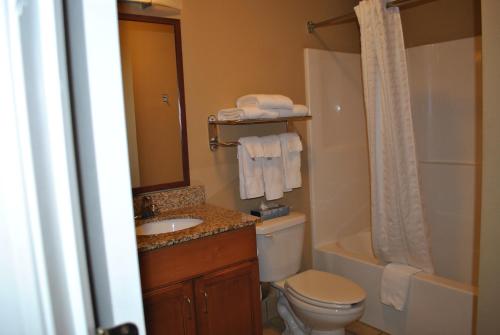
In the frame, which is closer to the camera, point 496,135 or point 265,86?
point 496,135

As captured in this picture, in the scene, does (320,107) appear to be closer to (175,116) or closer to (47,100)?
(175,116)

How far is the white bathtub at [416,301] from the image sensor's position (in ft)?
6.41

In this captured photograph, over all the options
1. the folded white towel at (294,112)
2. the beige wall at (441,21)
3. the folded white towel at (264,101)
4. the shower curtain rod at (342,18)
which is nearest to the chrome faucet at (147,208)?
the folded white towel at (264,101)

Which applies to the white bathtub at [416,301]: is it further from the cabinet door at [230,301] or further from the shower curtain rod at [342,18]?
the shower curtain rod at [342,18]

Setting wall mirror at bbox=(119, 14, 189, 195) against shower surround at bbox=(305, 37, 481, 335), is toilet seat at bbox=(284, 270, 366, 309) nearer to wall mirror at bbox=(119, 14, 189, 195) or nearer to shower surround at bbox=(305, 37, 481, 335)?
shower surround at bbox=(305, 37, 481, 335)

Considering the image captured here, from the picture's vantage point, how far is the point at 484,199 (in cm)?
139

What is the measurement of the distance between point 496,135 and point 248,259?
47.9 inches

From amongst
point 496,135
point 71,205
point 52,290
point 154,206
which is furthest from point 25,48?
point 154,206

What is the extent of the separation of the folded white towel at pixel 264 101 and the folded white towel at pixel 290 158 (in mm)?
220

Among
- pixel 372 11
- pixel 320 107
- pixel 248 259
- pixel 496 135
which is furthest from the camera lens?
pixel 320 107

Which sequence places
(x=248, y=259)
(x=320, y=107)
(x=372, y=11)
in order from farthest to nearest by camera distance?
(x=320, y=107)
(x=372, y=11)
(x=248, y=259)

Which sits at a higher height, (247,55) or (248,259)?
(247,55)

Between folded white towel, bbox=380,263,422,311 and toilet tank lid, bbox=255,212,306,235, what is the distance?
65 cm

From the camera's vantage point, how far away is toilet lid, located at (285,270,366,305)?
1913 millimetres
